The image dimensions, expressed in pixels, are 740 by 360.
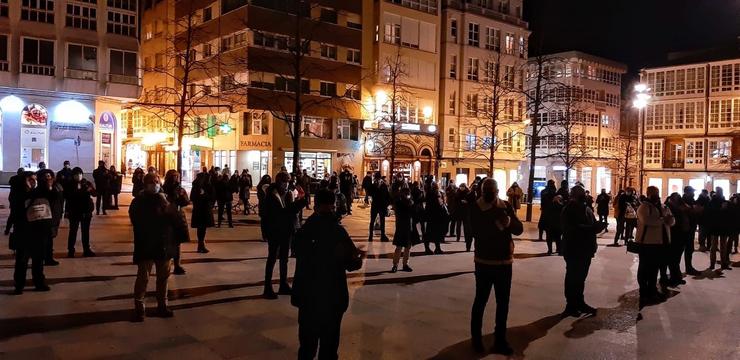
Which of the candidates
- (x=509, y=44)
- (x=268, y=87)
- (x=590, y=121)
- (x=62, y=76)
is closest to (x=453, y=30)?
(x=509, y=44)

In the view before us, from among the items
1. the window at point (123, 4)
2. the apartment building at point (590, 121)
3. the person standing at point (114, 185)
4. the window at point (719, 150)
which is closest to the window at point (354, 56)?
the window at point (123, 4)

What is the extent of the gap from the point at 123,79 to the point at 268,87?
8710 mm

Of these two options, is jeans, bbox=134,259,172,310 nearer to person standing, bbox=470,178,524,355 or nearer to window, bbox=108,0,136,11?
person standing, bbox=470,178,524,355

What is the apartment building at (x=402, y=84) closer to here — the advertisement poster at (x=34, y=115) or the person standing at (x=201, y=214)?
the advertisement poster at (x=34, y=115)

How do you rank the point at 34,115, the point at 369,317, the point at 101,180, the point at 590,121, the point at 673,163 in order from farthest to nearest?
the point at 590,121, the point at 673,163, the point at 34,115, the point at 101,180, the point at 369,317

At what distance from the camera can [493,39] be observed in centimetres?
5419

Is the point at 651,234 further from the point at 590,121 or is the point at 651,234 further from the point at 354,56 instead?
the point at 590,121

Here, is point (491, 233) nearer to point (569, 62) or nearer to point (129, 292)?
point (129, 292)

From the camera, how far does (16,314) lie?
7.64 m

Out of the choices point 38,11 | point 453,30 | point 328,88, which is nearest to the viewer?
point 38,11

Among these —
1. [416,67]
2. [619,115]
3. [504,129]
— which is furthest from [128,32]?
[619,115]

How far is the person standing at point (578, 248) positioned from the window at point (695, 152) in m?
53.5

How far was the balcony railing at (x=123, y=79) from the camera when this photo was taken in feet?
121

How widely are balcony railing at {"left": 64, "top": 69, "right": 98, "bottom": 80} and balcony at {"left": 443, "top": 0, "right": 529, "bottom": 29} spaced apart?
28337mm
